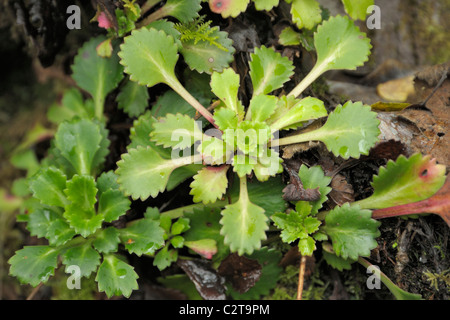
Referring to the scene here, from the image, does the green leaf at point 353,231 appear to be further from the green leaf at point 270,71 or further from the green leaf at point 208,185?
the green leaf at point 270,71

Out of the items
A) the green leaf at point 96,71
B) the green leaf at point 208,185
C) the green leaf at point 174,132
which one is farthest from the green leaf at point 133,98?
the green leaf at point 208,185

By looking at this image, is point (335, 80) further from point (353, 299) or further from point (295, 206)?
point (353, 299)

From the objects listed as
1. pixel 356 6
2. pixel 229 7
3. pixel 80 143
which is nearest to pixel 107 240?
pixel 80 143

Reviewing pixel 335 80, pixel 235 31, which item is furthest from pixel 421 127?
pixel 235 31

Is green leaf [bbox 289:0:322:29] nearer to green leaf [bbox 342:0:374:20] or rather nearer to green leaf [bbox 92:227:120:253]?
green leaf [bbox 342:0:374:20]

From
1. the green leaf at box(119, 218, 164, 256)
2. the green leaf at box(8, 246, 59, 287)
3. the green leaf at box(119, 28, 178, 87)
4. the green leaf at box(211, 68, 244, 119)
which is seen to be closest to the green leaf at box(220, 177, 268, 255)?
the green leaf at box(119, 218, 164, 256)
